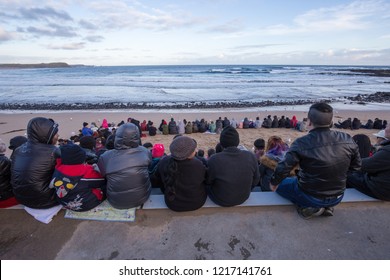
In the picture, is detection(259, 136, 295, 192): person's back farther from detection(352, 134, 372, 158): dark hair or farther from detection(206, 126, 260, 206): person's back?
detection(352, 134, 372, 158): dark hair

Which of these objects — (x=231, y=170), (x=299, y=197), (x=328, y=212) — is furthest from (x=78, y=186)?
(x=328, y=212)

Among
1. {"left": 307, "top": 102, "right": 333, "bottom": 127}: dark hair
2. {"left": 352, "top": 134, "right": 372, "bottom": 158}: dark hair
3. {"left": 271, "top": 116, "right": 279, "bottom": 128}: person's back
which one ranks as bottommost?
{"left": 271, "top": 116, "right": 279, "bottom": 128}: person's back

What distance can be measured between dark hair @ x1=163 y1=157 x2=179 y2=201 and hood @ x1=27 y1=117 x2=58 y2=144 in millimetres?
1521

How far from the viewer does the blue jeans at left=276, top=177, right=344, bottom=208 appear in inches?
A: 120

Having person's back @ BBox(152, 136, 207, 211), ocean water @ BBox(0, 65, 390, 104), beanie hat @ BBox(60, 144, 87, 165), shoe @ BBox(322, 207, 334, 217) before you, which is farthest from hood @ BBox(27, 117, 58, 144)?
ocean water @ BBox(0, 65, 390, 104)

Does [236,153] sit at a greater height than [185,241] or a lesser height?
greater

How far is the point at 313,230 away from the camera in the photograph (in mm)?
3055

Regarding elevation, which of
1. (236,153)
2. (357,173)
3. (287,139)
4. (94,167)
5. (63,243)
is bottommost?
(287,139)

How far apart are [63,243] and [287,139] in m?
9.41

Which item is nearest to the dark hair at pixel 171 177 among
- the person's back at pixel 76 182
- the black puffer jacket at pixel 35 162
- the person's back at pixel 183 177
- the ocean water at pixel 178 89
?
the person's back at pixel 183 177

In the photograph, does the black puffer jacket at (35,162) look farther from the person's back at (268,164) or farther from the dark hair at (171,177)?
the person's back at (268,164)

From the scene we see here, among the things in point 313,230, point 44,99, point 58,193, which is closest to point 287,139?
point 313,230

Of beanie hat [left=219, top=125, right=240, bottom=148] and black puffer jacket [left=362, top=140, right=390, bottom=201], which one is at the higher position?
beanie hat [left=219, top=125, right=240, bottom=148]

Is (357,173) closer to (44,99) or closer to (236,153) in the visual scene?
(236,153)
